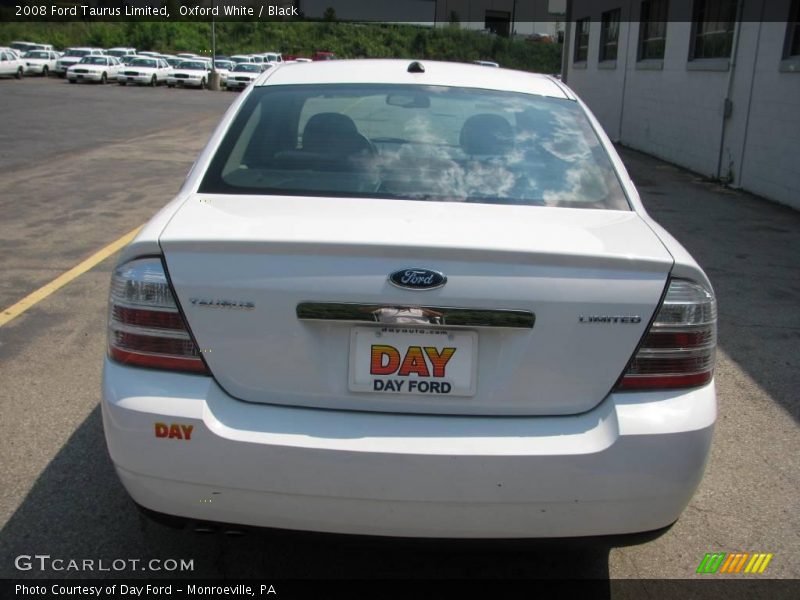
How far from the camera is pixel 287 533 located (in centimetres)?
242

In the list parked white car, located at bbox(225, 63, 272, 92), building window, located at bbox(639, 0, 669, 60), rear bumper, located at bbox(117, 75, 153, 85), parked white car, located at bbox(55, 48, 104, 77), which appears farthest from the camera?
parked white car, located at bbox(55, 48, 104, 77)

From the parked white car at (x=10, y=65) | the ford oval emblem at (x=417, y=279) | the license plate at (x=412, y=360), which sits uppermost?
the ford oval emblem at (x=417, y=279)

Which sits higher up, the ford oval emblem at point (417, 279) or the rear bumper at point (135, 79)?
the ford oval emblem at point (417, 279)

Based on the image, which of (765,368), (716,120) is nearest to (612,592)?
(765,368)

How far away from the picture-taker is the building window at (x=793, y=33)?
1130cm

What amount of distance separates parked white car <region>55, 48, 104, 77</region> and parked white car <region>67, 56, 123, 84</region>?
75.0 inches

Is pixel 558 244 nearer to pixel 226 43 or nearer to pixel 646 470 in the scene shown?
pixel 646 470

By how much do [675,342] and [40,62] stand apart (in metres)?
51.2

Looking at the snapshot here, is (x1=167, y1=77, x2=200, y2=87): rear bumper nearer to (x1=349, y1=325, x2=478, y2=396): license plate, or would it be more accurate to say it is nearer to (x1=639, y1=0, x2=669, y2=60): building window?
(x1=639, y1=0, x2=669, y2=60): building window

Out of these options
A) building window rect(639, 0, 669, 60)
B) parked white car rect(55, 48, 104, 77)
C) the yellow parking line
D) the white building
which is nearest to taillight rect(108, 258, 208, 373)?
the yellow parking line

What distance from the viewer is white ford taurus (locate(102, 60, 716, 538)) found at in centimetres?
→ 232
